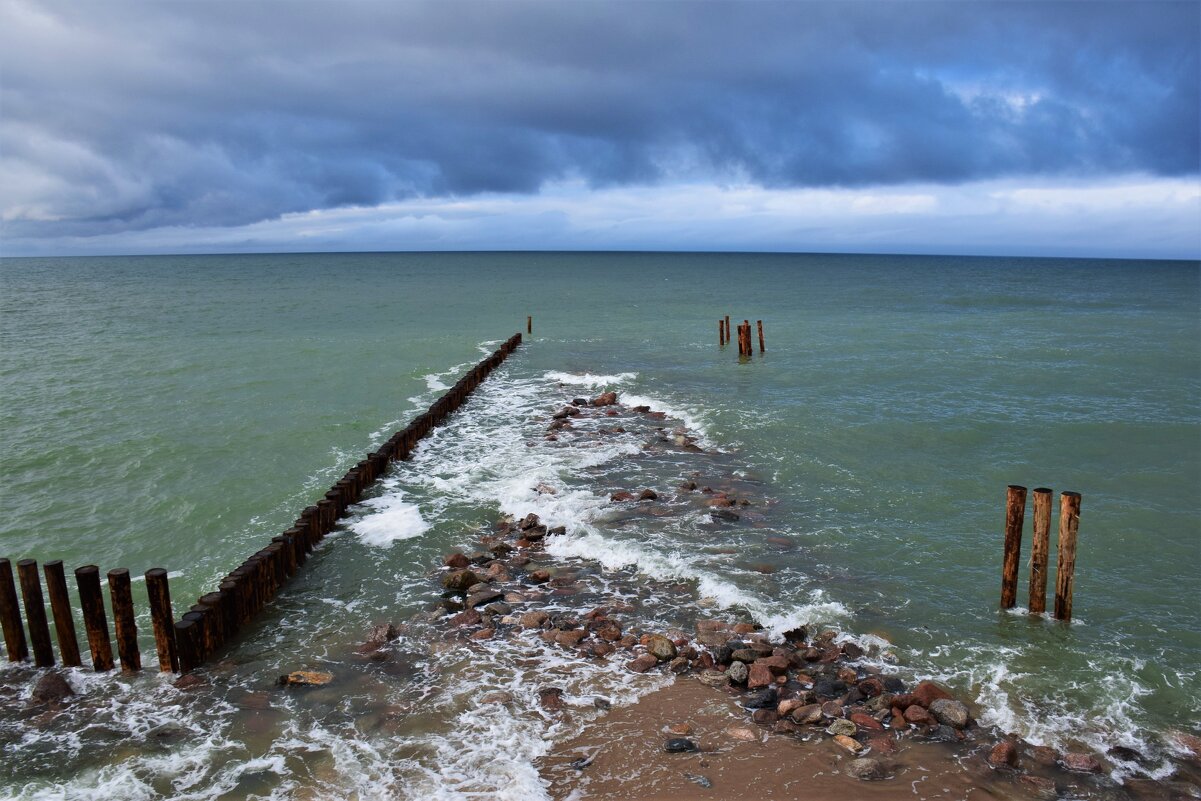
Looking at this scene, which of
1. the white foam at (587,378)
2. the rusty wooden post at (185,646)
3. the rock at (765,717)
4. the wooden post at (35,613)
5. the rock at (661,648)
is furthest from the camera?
the white foam at (587,378)

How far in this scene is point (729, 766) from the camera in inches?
324

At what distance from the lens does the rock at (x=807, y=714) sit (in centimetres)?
897

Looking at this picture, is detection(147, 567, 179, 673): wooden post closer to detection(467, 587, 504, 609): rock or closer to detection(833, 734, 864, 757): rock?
detection(467, 587, 504, 609): rock

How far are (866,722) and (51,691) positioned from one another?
9.96 m

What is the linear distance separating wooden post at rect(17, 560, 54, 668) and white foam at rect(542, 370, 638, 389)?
873 inches

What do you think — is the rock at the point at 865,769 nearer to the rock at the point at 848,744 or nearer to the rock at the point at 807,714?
the rock at the point at 848,744

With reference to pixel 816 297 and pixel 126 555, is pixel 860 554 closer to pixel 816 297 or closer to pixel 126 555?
pixel 126 555

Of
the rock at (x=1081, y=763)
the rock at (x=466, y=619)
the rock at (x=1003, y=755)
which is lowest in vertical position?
the rock at (x=1081, y=763)

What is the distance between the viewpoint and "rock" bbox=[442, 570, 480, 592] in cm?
1279

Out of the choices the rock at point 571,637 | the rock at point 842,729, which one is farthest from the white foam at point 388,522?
the rock at point 842,729

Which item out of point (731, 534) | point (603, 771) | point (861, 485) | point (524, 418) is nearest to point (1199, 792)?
point (603, 771)

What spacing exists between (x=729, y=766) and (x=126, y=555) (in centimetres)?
1198

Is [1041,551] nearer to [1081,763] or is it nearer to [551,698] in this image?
[1081,763]

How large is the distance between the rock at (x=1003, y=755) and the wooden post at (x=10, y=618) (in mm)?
12186
